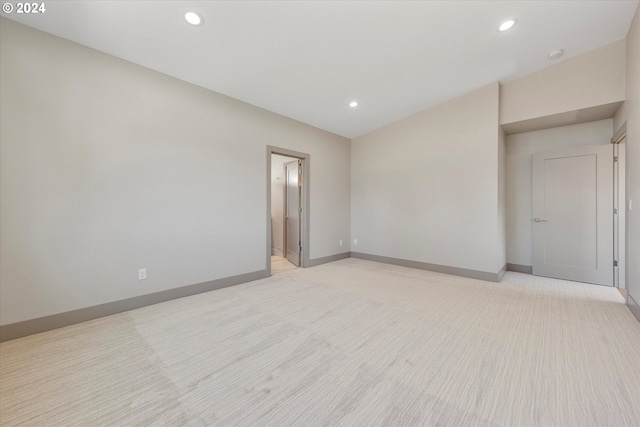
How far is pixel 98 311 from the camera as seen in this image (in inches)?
98.5

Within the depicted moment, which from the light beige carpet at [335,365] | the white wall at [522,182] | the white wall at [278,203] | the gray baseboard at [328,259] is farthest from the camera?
the white wall at [278,203]

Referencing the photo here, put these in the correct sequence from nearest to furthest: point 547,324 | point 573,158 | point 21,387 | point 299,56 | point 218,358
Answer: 1. point 21,387
2. point 218,358
3. point 547,324
4. point 299,56
5. point 573,158

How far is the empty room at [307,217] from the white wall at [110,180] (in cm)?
Result: 2

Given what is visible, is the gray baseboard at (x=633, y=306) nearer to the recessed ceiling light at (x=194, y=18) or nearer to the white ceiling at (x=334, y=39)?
the white ceiling at (x=334, y=39)

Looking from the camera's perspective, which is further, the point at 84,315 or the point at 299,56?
the point at 299,56

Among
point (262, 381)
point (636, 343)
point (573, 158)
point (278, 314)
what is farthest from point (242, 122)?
point (573, 158)

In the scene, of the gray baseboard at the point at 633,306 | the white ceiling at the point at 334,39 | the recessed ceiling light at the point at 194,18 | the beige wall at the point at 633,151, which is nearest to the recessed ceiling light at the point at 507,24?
the white ceiling at the point at 334,39

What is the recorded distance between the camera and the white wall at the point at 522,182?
161 inches

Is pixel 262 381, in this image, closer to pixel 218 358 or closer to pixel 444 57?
pixel 218 358

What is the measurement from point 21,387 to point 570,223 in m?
6.45

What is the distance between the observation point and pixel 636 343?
200 cm

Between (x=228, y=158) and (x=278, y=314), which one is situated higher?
(x=228, y=158)

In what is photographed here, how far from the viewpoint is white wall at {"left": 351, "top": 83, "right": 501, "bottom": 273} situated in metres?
3.80

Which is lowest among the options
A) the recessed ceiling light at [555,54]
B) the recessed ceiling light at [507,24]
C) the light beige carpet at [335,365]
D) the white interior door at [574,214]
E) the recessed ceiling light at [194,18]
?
the light beige carpet at [335,365]
